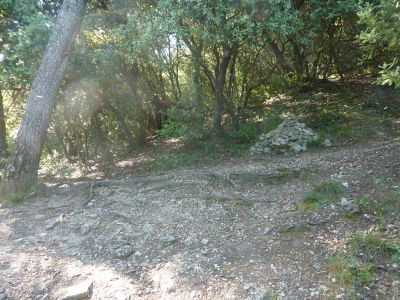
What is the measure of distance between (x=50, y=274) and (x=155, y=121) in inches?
263

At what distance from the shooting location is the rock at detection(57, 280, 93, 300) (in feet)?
9.59

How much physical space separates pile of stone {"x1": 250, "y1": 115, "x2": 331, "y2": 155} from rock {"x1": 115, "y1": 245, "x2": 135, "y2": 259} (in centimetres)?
347

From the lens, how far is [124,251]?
3.63 meters

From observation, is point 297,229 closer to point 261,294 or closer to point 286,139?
point 261,294

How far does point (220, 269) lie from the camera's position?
10.5ft

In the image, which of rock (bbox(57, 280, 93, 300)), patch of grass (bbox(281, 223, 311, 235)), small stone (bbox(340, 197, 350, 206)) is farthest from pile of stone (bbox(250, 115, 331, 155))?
rock (bbox(57, 280, 93, 300))

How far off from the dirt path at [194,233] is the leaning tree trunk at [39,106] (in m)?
0.54

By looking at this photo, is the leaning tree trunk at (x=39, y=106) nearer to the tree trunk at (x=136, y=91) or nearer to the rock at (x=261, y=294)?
the tree trunk at (x=136, y=91)

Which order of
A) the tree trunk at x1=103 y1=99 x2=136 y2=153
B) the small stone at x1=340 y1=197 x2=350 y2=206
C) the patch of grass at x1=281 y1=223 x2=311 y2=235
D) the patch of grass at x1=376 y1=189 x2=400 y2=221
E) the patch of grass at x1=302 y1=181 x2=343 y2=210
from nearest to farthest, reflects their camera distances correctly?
the patch of grass at x1=376 y1=189 x2=400 y2=221
the patch of grass at x1=281 y1=223 x2=311 y2=235
the small stone at x1=340 y1=197 x2=350 y2=206
the patch of grass at x1=302 y1=181 x2=343 y2=210
the tree trunk at x1=103 y1=99 x2=136 y2=153

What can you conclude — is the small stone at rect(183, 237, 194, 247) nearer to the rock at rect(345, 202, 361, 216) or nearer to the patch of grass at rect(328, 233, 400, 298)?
the patch of grass at rect(328, 233, 400, 298)

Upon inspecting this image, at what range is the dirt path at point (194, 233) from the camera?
3.05 metres

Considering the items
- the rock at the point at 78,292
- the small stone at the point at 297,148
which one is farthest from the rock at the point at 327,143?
the rock at the point at 78,292

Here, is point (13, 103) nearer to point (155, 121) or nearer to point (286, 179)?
point (155, 121)

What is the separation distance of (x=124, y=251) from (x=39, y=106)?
10.5 ft
